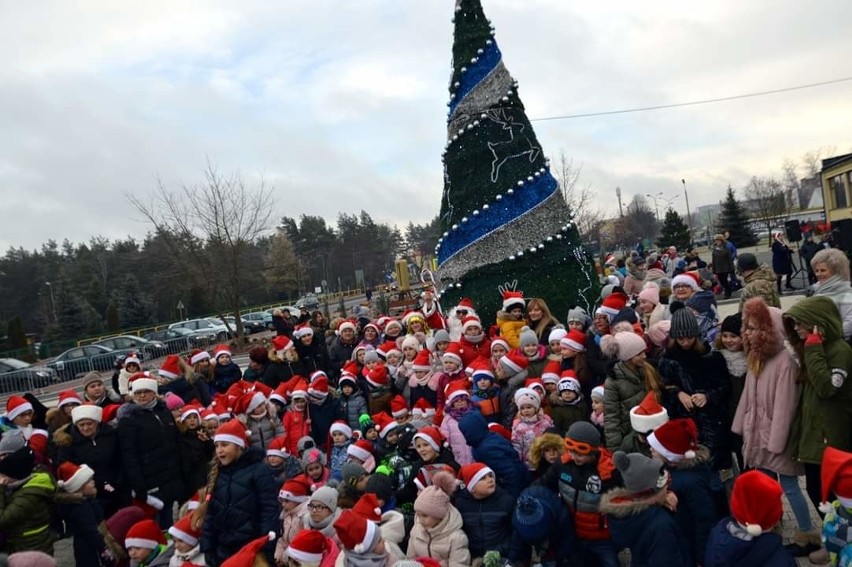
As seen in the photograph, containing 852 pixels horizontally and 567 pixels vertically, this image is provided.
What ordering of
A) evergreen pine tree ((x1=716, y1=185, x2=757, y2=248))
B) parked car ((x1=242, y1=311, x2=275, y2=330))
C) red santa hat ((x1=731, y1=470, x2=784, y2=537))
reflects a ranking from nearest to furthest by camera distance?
red santa hat ((x1=731, y1=470, x2=784, y2=537)), parked car ((x1=242, y1=311, x2=275, y2=330)), evergreen pine tree ((x1=716, y1=185, x2=757, y2=248))

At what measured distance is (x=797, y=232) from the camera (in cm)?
1866

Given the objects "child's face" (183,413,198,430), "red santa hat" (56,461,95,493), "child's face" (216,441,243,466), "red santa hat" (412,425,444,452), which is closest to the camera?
"child's face" (216,441,243,466)

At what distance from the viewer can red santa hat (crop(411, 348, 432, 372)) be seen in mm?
6848

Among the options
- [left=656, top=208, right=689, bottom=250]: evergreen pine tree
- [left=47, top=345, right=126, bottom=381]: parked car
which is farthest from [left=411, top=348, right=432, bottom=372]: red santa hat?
[left=656, top=208, right=689, bottom=250]: evergreen pine tree

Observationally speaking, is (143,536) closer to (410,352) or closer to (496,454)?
(496,454)

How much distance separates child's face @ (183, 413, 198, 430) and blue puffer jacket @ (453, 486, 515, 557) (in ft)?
11.1

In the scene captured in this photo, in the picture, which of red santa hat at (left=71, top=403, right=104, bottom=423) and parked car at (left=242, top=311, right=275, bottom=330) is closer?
red santa hat at (left=71, top=403, right=104, bottom=423)

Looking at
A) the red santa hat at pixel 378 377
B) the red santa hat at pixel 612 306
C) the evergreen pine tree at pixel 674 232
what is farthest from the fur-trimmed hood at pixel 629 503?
the evergreen pine tree at pixel 674 232

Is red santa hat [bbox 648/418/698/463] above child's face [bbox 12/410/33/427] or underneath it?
underneath

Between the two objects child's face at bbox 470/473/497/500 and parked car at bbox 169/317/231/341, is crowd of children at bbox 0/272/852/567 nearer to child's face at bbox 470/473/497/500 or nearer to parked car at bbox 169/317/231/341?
child's face at bbox 470/473/497/500

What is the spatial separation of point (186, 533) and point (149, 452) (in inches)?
63.7

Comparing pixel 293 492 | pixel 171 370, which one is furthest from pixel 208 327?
pixel 293 492

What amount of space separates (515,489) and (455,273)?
518 cm

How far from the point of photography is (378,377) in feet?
22.9
